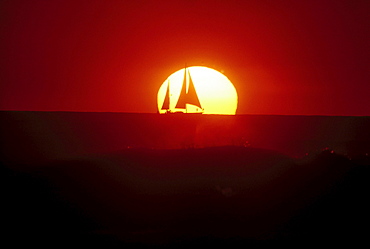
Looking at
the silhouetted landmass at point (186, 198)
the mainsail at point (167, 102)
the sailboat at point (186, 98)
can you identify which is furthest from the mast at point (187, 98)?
the silhouetted landmass at point (186, 198)

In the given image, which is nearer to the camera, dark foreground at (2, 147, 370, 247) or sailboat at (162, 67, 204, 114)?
dark foreground at (2, 147, 370, 247)

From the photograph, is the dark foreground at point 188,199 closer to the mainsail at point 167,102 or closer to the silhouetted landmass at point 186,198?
the silhouetted landmass at point 186,198

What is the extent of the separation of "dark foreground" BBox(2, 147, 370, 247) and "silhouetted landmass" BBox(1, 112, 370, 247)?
0.04ft

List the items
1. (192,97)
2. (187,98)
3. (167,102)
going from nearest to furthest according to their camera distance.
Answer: (167,102) < (192,97) < (187,98)

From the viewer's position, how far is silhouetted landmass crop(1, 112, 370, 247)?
5133 mm

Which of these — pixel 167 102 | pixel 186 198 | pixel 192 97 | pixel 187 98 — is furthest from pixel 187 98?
pixel 186 198

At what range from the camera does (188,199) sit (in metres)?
6.07

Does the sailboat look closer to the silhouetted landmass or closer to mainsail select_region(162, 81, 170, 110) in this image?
mainsail select_region(162, 81, 170, 110)

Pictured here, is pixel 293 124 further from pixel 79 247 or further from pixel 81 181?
pixel 79 247

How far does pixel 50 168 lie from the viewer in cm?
685

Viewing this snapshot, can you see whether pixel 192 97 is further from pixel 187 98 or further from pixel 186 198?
pixel 186 198

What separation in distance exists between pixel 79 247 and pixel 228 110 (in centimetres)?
540

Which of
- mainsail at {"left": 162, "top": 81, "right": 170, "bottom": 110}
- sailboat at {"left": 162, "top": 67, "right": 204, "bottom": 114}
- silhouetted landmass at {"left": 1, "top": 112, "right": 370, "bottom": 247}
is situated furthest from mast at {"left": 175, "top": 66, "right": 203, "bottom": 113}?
silhouetted landmass at {"left": 1, "top": 112, "right": 370, "bottom": 247}

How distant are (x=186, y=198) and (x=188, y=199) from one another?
1.7 inches
